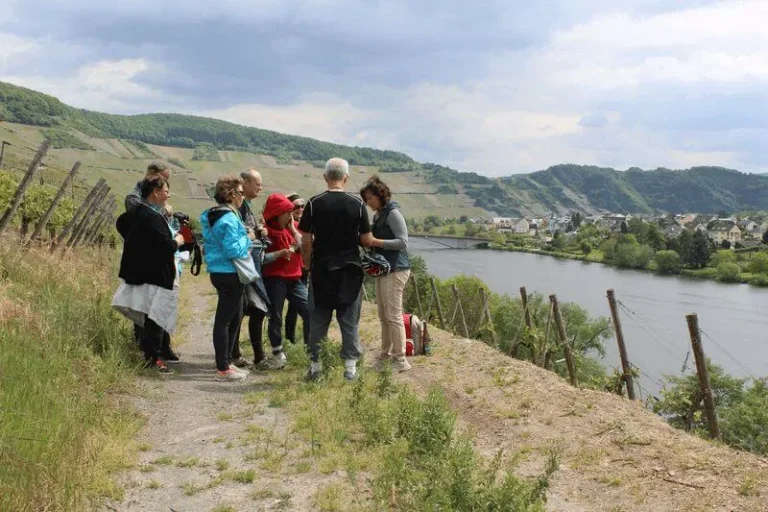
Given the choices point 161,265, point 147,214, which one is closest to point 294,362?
point 161,265

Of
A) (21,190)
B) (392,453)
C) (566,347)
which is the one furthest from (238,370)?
(566,347)

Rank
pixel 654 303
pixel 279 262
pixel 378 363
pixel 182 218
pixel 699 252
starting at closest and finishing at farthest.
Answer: pixel 279 262, pixel 182 218, pixel 378 363, pixel 654 303, pixel 699 252

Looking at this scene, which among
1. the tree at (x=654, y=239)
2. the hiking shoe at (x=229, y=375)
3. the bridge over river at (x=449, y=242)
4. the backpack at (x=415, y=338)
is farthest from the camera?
the bridge over river at (x=449, y=242)

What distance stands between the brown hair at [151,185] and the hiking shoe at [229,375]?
1.65 metres

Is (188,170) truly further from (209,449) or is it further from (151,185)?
(209,449)

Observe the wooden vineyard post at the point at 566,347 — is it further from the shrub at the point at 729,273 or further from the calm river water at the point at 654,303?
the shrub at the point at 729,273

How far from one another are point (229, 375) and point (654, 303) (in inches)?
2232

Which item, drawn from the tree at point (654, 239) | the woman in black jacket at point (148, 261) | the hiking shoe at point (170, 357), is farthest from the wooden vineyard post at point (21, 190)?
the tree at point (654, 239)

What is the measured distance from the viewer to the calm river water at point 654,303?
4092cm

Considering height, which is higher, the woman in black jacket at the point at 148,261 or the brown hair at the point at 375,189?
the brown hair at the point at 375,189

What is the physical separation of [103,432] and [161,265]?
5.96 ft

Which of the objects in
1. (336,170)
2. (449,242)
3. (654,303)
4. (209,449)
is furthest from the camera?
(449,242)

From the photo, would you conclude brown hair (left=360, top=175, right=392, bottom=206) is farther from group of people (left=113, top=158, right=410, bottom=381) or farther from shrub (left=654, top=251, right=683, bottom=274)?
shrub (left=654, top=251, right=683, bottom=274)

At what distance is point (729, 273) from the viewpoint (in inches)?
2906
